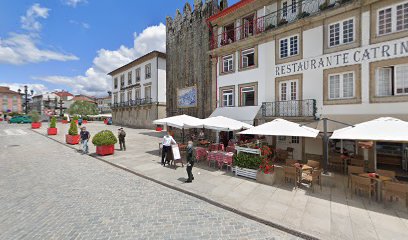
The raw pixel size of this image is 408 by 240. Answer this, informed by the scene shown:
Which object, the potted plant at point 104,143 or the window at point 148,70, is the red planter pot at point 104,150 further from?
the window at point 148,70

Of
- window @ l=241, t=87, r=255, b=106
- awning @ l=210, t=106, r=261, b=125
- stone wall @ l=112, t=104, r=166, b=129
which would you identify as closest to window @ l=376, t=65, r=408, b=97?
awning @ l=210, t=106, r=261, b=125

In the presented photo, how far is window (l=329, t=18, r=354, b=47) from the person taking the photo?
1035 centimetres

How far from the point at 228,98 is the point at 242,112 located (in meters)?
2.16

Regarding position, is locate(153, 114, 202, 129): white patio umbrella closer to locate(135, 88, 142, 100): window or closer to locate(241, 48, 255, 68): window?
locate(241, 48, 255, 68): window

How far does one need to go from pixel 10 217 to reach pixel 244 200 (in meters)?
6.50

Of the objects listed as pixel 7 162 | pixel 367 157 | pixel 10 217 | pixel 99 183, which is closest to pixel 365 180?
pixel 367 157

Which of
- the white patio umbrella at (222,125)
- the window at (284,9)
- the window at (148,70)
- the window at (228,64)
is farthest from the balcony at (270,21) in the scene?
the window at (148,70)

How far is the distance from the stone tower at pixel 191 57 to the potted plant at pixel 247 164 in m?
8.65

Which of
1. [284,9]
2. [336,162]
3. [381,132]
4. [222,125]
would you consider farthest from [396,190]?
[284,9]

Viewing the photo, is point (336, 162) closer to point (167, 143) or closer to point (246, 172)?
point (246, 172)

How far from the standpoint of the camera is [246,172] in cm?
864

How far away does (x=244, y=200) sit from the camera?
635 centimetres

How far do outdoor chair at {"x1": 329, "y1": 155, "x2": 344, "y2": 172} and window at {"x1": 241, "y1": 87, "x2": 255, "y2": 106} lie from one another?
6.07 m

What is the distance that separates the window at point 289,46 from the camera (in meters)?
12.3
